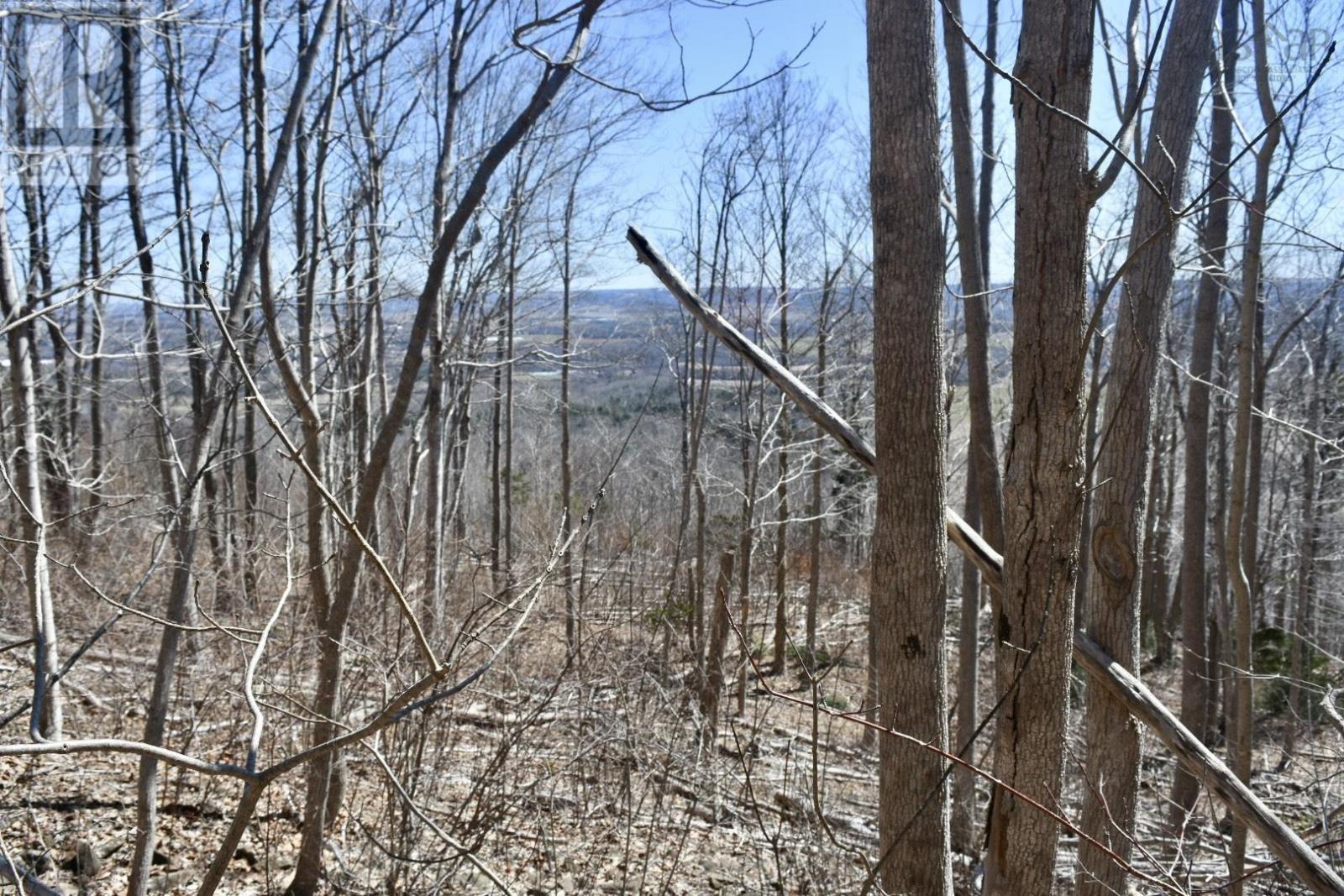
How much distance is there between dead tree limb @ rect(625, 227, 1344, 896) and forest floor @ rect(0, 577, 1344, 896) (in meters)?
1.41

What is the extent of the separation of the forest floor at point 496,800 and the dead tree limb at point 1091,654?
1.41m

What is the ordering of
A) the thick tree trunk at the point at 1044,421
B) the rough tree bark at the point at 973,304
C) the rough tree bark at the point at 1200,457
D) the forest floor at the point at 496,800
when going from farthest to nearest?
the rough tree bark at the point at 1200,457 → the rough tree bark at the point at 973,304 → the forest floor at the point at 496,800 → the thick tree trunk at the point at 1044,421

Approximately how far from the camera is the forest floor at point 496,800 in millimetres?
4293

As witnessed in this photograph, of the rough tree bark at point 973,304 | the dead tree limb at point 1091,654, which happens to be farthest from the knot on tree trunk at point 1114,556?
the rough tree bark at point 973,304

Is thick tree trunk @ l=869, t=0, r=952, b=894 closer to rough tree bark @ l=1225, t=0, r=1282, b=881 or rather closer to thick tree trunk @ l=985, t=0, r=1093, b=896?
thick tree trunk @ l=985, t=0, r=1093, b=896

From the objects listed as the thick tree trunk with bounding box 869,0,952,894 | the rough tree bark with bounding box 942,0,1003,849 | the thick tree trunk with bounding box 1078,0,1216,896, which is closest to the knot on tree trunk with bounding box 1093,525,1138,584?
the thick tree trunk with bounding box 1078,0,1216,896

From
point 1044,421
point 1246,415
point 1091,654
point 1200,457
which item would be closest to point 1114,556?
point 1091,654

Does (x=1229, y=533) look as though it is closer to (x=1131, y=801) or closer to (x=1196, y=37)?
(x=1131, y=801)

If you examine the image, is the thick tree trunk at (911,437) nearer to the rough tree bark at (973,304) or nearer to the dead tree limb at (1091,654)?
the dead tree limb at (1091,654)

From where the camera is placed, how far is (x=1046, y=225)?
2.31 metres

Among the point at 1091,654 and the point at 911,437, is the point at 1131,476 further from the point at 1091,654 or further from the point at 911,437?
the point at 911,437

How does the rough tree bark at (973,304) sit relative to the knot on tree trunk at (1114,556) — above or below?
above

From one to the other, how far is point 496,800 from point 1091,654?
3.00 meters

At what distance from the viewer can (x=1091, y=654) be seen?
107 inches
